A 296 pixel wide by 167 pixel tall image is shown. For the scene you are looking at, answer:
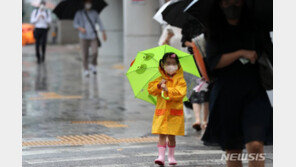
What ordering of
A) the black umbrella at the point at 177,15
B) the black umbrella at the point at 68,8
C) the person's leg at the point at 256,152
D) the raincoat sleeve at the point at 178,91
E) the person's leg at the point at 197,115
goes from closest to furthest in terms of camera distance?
the person's leg at the point at 256,152
the raincoat sleeve at the point at 178,91
the black umbrella at the point at 177,15
the person's leg at the point at 197,115
the black umbrella at the point at 68,8

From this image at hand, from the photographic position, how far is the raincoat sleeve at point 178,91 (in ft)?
24.8

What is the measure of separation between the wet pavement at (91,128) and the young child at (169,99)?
362mm

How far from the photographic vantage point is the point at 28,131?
1051cm

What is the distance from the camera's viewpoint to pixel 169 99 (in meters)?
7.60

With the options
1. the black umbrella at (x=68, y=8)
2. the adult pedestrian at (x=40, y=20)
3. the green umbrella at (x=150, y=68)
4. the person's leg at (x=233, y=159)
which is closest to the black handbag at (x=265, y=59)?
the person's leg at (x=233, y=159)

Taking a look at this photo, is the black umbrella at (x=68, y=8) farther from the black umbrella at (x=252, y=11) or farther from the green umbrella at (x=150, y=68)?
the black umbrella at (x=252, y=11)

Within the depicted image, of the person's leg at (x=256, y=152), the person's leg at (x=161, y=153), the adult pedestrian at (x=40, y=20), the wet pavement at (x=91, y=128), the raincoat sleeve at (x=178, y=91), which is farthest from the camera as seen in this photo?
the adult pedestrian at (x=40, y=20)

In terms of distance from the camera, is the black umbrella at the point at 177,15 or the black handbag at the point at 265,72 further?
the black umbrella at the point at 177,15

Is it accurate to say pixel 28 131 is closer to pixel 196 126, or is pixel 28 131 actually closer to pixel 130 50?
pixel 196 126

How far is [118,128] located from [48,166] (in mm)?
3292

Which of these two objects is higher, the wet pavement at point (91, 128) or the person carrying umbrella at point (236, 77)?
the person carrying umbrella at point (236, 77)

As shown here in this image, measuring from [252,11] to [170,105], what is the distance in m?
2.51

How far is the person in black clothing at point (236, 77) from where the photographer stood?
541 cm

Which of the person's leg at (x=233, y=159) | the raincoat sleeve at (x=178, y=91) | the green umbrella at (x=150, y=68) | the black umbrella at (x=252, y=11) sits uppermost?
the black umbrella at (x=252, y=11)
